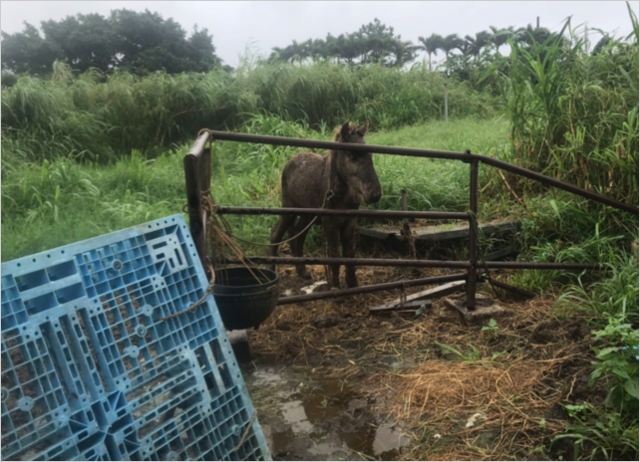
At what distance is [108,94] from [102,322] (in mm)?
10664

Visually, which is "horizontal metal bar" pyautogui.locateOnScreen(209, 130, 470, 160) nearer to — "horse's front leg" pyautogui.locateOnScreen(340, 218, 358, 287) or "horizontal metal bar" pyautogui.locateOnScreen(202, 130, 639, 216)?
"horizontal metal bar" pyautogui.locateOnScreen(202, 130, 639, 216)

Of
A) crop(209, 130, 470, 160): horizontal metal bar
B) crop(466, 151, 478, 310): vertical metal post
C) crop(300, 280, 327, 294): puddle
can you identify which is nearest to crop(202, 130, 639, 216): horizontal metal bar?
crop(209, 130, 470, 160): horizontal metal bar

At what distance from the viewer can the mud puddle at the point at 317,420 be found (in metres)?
2.50

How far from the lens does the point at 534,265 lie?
12.9ft

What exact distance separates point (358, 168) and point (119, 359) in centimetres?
249

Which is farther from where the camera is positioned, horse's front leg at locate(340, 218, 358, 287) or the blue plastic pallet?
horse's front leg at locate(340, 218, 358, 287)

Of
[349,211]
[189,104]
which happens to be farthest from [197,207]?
[189,104]

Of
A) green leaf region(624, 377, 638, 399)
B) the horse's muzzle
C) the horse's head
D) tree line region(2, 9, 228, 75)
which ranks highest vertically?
tree line region(2, 9, 228, 75)

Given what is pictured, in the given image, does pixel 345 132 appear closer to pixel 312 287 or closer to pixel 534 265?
pixel 312 287

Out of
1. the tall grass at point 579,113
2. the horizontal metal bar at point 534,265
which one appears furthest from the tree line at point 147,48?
the horizontal metal bar at point 534,265

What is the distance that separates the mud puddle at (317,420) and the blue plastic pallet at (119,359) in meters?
0.44

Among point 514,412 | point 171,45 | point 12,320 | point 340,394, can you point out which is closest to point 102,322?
point 12,320

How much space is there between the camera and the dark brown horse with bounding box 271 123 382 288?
3.95m

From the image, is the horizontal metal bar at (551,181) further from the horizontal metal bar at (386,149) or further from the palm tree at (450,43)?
the palm tree at (450,43)
